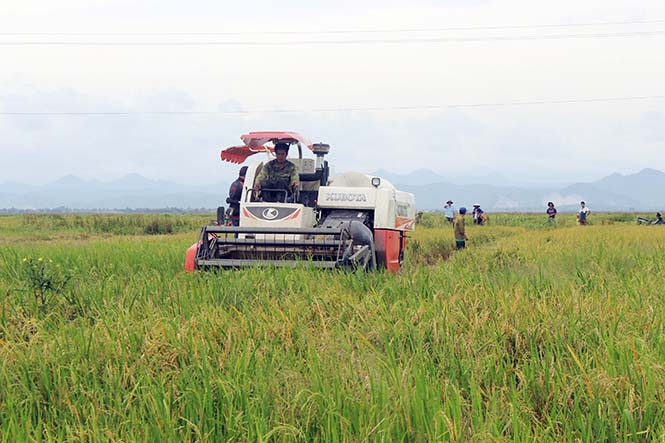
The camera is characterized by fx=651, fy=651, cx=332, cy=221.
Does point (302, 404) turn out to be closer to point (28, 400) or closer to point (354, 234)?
point (28, 400)

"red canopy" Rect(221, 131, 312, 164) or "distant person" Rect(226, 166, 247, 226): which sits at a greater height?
"red canopy" Rect(221, 131, 312, 164)

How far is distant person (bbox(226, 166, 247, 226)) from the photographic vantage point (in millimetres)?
9101

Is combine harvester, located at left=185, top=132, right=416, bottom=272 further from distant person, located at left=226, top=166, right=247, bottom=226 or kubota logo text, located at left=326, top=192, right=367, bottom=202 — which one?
distant person, located at left=226, top=166, right=247, bottom=226

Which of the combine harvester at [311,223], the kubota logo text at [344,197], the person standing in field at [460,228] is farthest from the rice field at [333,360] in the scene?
the person standing in field at [460,228]

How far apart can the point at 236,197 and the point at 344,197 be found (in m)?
1.67

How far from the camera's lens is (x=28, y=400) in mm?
3498

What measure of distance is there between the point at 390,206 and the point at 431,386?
5470 mm

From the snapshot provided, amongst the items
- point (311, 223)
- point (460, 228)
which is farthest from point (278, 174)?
point (460, 228)

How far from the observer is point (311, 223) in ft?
28.0

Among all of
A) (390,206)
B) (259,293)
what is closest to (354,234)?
(390,206)

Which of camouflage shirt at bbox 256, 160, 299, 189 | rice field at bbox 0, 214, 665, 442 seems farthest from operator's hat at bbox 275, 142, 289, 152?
rice field at bbox 0, 214, 665, 442

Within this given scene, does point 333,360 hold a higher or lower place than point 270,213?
lower

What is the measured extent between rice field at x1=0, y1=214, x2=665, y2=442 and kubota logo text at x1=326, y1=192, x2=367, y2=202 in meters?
2.24

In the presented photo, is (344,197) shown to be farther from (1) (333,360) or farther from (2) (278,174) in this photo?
(1) (333,360)
